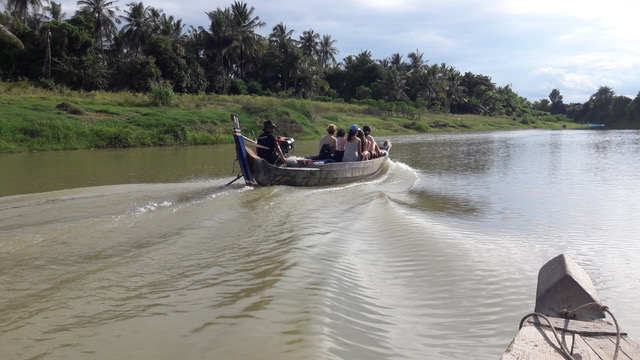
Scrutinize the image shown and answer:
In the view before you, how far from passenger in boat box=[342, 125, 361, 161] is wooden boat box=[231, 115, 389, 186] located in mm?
347

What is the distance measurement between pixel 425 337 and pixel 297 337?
937 mm

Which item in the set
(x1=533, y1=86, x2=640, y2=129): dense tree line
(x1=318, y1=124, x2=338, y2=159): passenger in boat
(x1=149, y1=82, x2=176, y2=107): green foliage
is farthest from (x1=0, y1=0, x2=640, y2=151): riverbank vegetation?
(x1=533, y1=86, x2=640, y2=129): dense tree line

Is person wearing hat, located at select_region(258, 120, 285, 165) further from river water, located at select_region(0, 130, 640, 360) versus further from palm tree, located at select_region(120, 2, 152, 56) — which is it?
palm tree, located at select_region(120, 2, 152, 56)

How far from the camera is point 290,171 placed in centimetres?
987

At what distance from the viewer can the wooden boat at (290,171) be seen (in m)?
9.52

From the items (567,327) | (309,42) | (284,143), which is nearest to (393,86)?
(309,42)

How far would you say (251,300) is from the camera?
3732mm

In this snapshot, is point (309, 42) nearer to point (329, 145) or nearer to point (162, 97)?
point (162, 97)

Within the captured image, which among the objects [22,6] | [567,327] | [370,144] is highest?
[22,6]

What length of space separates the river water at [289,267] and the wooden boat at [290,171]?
0.28 metres

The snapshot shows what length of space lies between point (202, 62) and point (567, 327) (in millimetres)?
43325

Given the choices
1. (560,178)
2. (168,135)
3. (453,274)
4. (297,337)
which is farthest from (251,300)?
(168,135)

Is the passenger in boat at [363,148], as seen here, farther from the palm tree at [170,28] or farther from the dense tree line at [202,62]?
the palm tree at [170,28]

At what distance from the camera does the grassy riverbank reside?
20.0 m
